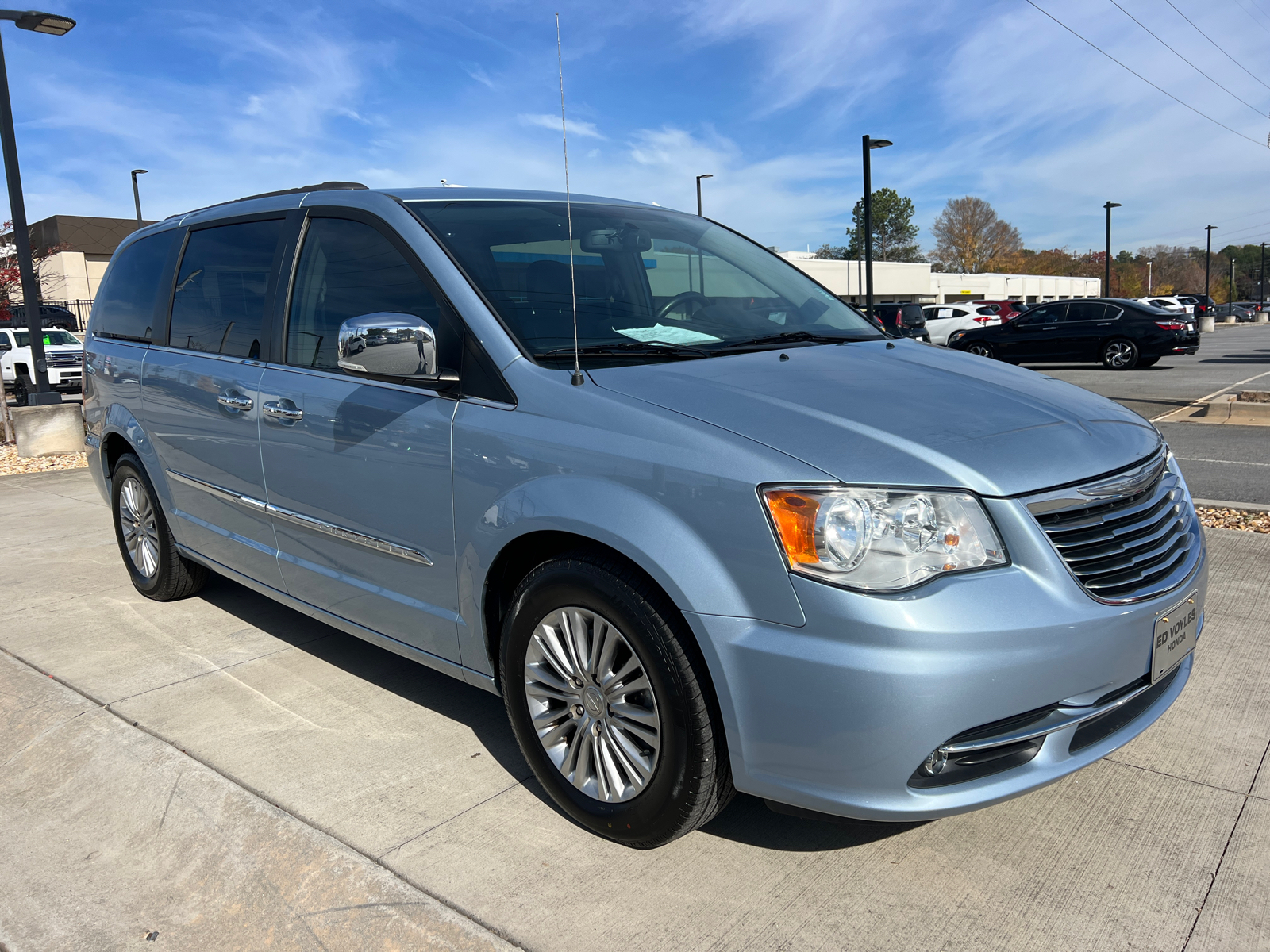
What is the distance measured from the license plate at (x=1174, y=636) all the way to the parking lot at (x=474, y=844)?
52cm

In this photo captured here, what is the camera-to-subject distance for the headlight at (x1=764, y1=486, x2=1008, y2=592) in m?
2.13

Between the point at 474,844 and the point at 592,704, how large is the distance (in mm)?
550

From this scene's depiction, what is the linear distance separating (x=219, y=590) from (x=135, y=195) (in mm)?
28986

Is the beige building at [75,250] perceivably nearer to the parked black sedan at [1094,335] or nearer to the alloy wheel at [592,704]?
the parked black sedan at [1094,335]

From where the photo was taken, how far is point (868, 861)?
2.58 m

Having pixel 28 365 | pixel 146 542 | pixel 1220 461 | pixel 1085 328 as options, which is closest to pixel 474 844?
pixel 146 542

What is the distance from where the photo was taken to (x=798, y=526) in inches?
84.7

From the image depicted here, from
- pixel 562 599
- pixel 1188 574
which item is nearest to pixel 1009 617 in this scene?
pixel 1188 574

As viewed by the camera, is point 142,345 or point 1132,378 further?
point 1132,378

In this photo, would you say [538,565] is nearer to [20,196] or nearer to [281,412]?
[281,412]

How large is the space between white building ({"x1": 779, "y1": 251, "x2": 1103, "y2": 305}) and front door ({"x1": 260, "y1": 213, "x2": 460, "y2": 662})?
5268 centimetres

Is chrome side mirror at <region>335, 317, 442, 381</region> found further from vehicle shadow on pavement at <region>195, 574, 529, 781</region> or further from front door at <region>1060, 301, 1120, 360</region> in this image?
front door at <region>1060, 301, 1120, 360</region>

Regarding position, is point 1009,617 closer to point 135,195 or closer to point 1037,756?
point 1037,756

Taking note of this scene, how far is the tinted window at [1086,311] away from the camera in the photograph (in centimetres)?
2030
